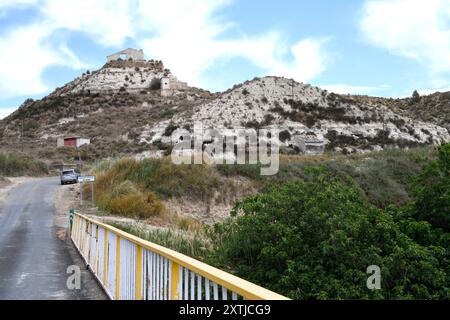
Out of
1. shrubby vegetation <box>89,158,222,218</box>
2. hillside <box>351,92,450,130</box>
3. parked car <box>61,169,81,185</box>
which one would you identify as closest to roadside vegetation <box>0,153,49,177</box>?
parked car <box>61,169,81,185</box>

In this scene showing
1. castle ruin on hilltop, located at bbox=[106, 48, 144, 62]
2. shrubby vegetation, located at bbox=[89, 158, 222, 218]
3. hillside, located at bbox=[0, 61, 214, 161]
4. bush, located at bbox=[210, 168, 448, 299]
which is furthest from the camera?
castle ruin on hilltop, located at bbox=[106, 48, 144, 62]

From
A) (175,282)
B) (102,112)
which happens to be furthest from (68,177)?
(102,112)

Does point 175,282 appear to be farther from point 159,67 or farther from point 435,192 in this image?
point 159,67

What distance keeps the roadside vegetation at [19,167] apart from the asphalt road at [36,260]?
25817 millimetres

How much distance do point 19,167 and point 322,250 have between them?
48.9m

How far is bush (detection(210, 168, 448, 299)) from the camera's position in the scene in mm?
9578

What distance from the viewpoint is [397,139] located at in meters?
58.4

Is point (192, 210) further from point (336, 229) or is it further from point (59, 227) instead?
point (336, 229)

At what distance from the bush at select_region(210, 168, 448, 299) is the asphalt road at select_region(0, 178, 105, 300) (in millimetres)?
3333

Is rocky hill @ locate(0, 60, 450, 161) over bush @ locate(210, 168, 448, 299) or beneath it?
over

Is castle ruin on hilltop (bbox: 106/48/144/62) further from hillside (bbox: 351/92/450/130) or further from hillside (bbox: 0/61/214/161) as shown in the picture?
hillside (bbox: 351/92/450/130)

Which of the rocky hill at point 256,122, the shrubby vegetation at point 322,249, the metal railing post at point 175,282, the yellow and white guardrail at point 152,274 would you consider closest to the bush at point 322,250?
the shrubby vegetation at point 322,249

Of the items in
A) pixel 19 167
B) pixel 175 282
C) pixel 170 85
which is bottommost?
pixel 175 282

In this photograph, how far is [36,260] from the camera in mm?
12547
